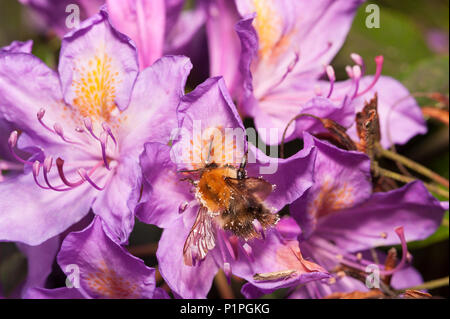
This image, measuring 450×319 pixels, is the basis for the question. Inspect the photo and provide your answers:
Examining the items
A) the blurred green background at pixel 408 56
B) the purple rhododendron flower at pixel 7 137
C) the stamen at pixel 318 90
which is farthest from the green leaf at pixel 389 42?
the purple rhododendron flower at pixel 7 137

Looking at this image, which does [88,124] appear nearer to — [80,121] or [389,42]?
[80,121]

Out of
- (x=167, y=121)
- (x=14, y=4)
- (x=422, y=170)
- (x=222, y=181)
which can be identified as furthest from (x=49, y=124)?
(x=14, y=4)

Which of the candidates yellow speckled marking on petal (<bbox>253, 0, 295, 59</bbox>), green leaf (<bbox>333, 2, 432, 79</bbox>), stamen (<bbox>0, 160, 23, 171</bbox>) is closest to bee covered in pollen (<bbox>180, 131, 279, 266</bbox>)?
yellow speckled marking on petal (<bbox>253, 0, 295, 59</bbox>)

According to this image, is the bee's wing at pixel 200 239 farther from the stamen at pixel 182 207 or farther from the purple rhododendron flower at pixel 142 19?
the purple rhododendron flower at pixel 142 19

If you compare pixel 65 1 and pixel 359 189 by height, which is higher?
pixel 65 1

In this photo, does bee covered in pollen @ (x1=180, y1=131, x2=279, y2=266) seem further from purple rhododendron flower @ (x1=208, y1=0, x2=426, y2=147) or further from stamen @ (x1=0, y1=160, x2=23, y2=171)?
stamen @ (x1=0, y1=160, x2=23, y2=171)
